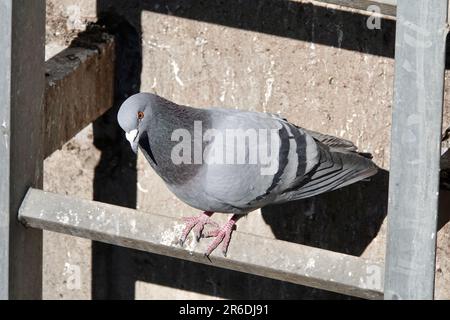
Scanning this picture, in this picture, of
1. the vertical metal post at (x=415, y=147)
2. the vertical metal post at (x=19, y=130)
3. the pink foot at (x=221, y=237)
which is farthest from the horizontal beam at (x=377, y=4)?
the vertical metal post at (x=19, y=130)

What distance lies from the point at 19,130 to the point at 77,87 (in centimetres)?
53

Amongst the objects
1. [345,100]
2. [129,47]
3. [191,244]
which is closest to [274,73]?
[345,100]

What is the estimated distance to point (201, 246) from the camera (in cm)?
317

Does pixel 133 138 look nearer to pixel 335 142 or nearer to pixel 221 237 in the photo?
pixel 221 237

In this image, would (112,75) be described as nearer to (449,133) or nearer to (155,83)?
(155,83)

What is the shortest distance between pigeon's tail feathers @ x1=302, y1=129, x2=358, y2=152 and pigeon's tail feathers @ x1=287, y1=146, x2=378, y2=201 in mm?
27

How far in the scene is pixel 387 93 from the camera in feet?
11.8

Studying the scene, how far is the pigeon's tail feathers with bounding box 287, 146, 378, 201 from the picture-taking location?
340cm

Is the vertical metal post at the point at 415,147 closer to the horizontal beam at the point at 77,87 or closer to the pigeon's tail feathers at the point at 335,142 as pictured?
the pigeon's tail feathers at the point at 335,142

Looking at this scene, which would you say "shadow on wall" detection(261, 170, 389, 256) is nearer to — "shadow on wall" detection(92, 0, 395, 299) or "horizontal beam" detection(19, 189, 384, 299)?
"shadow on wall" detection(92, 0, 395, 299)

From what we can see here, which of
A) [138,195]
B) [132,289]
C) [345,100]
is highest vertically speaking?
[345,100]

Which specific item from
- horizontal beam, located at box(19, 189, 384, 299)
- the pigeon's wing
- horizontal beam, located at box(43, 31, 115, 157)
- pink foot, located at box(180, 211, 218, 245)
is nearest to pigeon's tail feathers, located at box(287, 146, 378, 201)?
the pigeon's wing

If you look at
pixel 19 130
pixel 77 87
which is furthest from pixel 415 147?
pixel 77 87

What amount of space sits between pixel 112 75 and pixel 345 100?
759mm
